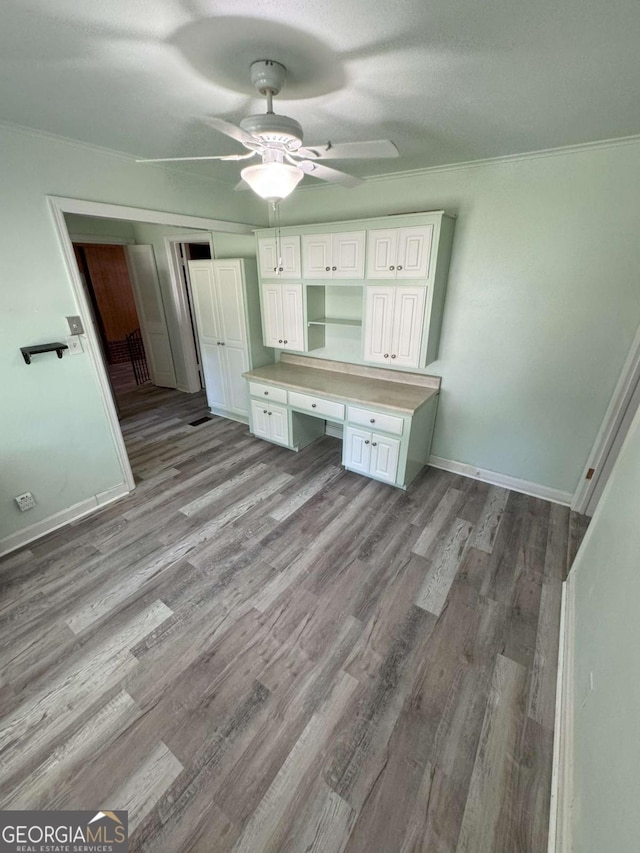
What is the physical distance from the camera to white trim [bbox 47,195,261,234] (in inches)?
86.0

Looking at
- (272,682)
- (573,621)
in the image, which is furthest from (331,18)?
(573,621)

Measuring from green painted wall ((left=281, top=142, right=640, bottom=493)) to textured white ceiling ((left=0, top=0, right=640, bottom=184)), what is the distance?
0.30m

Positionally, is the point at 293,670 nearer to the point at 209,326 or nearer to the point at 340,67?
the point at 340,67

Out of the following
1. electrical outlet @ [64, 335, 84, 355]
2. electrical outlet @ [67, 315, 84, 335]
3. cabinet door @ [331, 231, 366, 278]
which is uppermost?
cabinet door @ [331, 231, 366, 278]

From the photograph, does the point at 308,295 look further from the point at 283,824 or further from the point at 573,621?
the point at 283,824

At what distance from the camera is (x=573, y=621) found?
5.66 feet

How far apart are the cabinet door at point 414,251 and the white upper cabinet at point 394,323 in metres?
0.11

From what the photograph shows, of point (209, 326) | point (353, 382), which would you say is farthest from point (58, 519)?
point (353, 382)

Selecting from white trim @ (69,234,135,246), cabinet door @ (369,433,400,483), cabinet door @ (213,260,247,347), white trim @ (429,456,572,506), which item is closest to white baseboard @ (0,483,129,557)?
cabinet door @ (213,260,247,347)

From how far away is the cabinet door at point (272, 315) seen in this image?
335cm

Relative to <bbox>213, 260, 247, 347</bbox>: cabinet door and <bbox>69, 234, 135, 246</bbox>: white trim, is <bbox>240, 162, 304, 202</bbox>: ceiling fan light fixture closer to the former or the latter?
<bbox>213, 260, 247, 347</bbox>: cabinet door

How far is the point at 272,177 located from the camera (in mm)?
1435

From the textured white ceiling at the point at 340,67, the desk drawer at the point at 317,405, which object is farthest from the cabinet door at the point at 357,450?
the textured white ceiling at the point at 340,67

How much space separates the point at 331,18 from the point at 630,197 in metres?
2.07
